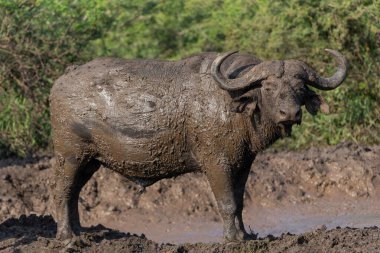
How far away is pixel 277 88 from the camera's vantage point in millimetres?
9117

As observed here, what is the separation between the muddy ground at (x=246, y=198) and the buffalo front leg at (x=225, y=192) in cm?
266

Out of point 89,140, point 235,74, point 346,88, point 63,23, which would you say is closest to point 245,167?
point 235,74

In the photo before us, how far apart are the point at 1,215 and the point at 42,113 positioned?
2.90 meters

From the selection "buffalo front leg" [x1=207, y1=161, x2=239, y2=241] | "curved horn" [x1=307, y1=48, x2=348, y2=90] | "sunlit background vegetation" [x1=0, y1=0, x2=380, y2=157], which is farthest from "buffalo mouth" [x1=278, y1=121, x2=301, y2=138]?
"sunlit background vegetation" [x1=0, y1=0, x2=380, y2=157]

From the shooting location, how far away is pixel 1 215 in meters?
13.7

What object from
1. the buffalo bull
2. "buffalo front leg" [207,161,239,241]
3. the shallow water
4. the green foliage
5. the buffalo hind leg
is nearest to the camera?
the buffalo bull

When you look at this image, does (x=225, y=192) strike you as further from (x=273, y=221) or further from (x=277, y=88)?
(x=273, y=221)

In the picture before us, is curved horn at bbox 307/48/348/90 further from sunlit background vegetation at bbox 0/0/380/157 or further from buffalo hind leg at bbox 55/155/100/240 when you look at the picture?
sunlit background vegetation at bbox 0/0/380/157

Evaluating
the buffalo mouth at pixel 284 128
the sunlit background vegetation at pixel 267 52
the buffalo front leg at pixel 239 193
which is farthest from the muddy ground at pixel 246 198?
the buffalo mouth at pixel 284 128

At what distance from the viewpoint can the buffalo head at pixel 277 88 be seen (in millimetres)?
9031

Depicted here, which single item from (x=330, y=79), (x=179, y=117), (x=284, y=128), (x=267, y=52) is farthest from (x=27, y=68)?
(x=330, y=79)

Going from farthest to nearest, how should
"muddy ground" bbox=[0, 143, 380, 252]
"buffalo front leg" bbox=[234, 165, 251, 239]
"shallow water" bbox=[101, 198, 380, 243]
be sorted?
"muddy ground" bbox=[0, 143, 380, 252]
"shallow water" bbox=[101, 198, 380, 243]
"buffalo front leg" bbox=[234, 165, 251, 239]

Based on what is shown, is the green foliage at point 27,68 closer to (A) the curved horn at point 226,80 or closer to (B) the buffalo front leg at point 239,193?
(B) the buffalo front leg at point 239,193

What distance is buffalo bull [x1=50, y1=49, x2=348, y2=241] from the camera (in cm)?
928
